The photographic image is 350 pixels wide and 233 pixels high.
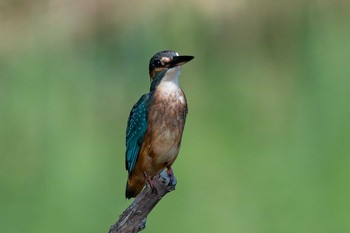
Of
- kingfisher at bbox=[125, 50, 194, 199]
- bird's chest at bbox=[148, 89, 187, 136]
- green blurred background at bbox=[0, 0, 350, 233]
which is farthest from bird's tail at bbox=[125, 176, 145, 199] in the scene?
green blurred background at bbox=[0, 0, 350, 233]

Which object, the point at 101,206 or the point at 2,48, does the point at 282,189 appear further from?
the point at 2,48

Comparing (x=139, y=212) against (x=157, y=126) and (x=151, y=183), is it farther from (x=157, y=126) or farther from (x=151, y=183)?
(x=157, y=126)

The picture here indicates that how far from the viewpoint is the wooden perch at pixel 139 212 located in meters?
2.18

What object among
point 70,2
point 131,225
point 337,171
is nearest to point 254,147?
point 337,171

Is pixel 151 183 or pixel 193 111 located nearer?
pixel 151 183

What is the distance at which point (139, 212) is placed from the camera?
7.20ft

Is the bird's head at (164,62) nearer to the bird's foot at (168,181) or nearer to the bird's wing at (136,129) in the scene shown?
the bird's wing at (136,129)

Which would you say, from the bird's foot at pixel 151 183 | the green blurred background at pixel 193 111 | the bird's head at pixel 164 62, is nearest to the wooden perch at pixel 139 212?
the bird's foot at pixel 151 183

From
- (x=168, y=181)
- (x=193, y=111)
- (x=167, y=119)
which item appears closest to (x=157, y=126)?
(x=167, y=119)

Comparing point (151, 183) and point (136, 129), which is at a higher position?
point (136, 129)

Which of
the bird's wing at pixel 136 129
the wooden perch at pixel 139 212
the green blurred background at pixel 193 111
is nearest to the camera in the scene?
the wooden perch at pixel 139 212

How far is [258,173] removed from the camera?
4297 mm

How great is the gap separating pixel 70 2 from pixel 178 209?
1.86 metres

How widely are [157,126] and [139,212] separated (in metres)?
0.26
